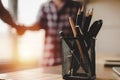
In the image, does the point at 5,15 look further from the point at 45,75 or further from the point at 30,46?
the point at 30,46

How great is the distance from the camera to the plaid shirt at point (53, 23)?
230 centimetres

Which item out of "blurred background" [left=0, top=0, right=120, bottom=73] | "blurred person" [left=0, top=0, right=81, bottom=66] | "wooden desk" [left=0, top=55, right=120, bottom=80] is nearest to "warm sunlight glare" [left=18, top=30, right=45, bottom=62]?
"blurred background" [left=0, top=0, right=120, bottom=73]

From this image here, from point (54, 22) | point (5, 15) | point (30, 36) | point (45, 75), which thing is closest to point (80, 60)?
point (45, 75)

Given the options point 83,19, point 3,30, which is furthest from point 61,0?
point 83,19

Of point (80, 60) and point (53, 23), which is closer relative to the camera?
point (80, 60)

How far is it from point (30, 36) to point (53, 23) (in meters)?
0.75

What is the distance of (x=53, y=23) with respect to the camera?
2.30 metres

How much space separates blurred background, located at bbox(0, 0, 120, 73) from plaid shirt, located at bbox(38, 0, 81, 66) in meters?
0.33

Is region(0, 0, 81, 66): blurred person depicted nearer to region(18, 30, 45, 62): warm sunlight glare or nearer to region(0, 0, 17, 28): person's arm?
region(18, 30, 45, 62): warm sunlight glare

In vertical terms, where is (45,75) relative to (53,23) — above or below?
below

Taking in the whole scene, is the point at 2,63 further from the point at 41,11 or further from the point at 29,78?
the point at 29,78

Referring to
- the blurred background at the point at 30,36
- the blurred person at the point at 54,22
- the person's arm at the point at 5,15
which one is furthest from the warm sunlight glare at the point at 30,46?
the person's arm at the point at 5,15

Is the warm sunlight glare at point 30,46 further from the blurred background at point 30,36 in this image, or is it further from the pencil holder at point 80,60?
the pencil holder at point 80,60

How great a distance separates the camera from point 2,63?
269 cm
